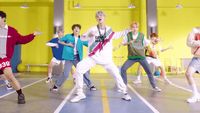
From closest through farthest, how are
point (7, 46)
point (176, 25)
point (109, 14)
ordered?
point (7, 46), point (176, 25), point (109, 14)

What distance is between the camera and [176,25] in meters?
18.7

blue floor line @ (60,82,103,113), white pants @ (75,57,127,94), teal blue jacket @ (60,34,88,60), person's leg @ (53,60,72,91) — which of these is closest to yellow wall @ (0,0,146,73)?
teal blue jacket @ (60,34,88,60)

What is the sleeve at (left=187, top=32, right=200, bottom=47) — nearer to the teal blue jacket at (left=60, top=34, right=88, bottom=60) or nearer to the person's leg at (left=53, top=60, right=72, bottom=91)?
the teal blue jacket at (left=60, top=34, right=88, bottom=60)

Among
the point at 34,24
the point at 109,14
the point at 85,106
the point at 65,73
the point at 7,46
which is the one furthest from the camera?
the point at 34,24

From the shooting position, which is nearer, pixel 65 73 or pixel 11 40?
pixel 11 40

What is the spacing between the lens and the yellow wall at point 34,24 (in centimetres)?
1877

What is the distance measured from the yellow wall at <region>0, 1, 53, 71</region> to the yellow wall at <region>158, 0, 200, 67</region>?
292 inches

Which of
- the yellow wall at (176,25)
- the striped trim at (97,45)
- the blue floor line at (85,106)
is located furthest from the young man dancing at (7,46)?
the yellow wall at (176,25)

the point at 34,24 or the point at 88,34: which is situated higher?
the point at 34,24

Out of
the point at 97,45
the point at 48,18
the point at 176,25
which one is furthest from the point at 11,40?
the point at 176,25

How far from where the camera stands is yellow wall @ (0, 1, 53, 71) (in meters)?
18.8

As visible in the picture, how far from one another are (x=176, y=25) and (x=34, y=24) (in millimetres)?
9383

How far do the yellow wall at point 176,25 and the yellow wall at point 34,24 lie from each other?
24.3ft

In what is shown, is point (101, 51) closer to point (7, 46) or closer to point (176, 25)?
point (7, 46)
